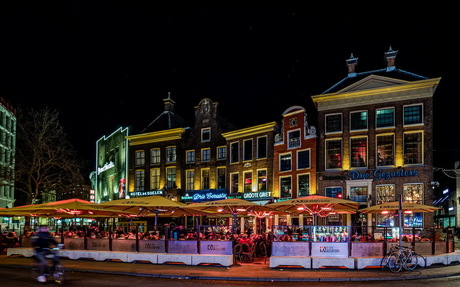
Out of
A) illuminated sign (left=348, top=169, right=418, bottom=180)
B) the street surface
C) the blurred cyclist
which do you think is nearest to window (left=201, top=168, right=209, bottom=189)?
illuminated sign (left=348, top=169, right=418, bottom=180)

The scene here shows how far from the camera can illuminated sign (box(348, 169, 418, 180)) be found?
32250 millimetres

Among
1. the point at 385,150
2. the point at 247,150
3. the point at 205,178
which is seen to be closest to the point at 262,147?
the point at 247,150

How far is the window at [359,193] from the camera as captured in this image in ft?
111

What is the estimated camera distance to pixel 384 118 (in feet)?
110

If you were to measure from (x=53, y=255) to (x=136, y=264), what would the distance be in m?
5.89

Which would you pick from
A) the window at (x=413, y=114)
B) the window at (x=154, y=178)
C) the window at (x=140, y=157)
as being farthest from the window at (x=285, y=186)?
the window at (x=140, y=157)

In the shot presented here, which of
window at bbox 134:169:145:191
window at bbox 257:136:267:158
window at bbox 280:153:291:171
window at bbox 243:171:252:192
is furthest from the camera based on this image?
window at bbox 134:169:145:191

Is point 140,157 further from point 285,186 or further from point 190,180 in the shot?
point 285,186

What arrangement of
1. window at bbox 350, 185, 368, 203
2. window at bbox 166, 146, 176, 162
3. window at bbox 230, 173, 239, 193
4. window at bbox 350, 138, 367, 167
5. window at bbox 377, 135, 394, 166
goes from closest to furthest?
window at bbox 377, 135, 394, 166
window at bbox 350, 185, 368, 203
window at bbox 350, 138, 367, 167
window at bbox 230, 173, 239, 193
window at bbox 166, 146, 176, 162

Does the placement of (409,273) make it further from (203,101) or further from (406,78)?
(203,101)

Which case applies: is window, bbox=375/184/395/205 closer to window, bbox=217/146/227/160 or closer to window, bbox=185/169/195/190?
window, bbox=217/146/227/160

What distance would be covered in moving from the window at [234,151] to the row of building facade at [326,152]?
91 millimetres

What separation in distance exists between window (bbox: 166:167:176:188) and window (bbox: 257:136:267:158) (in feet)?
32.0

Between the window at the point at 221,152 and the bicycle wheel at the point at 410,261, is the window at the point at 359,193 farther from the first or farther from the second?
the bicycle wheel at the point at 410,261
